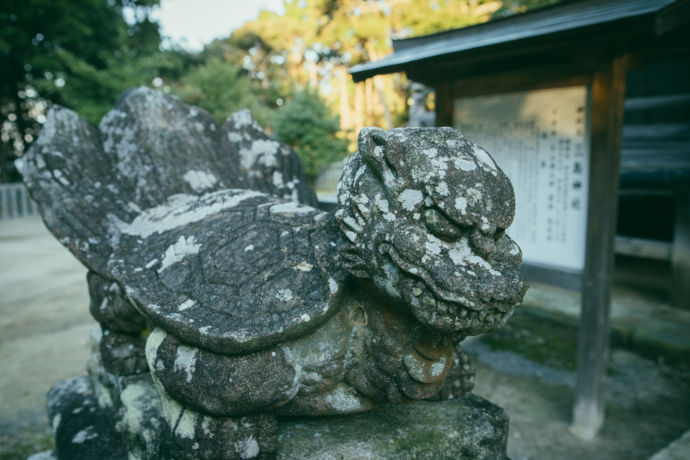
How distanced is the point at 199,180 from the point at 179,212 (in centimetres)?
34

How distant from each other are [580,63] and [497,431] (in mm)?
1853

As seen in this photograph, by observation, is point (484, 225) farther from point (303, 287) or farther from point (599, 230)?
point (599, 230)

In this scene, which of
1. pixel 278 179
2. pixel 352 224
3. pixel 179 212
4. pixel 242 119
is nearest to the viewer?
pixel 352 224

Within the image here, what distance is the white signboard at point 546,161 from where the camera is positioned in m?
2.53

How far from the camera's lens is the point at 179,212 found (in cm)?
164

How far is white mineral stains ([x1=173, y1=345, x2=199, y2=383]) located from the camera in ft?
3.76

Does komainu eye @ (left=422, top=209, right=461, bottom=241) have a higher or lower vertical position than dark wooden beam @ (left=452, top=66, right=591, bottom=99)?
lower

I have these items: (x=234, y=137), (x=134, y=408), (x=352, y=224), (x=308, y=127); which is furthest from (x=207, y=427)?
(x=308, y=127)

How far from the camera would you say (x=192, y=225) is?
1.48 metres

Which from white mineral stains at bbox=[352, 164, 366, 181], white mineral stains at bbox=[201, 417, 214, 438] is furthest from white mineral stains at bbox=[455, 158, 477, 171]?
white mineral stains at bbox=[201, 417, 214, 438]

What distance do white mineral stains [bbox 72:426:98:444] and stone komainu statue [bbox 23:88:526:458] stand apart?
193mm

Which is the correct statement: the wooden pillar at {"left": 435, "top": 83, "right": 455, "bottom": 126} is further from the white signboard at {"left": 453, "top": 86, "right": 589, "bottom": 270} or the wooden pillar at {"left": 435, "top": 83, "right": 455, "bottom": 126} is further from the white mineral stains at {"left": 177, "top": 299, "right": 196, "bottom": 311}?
the white mineral stains at {"left": 177, "top": 299, "right": 196, "bottom": 311}

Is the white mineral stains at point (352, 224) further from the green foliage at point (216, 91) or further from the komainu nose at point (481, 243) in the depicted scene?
the green foliage at point (216, 91)

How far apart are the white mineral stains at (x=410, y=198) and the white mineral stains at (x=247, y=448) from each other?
665 mm
